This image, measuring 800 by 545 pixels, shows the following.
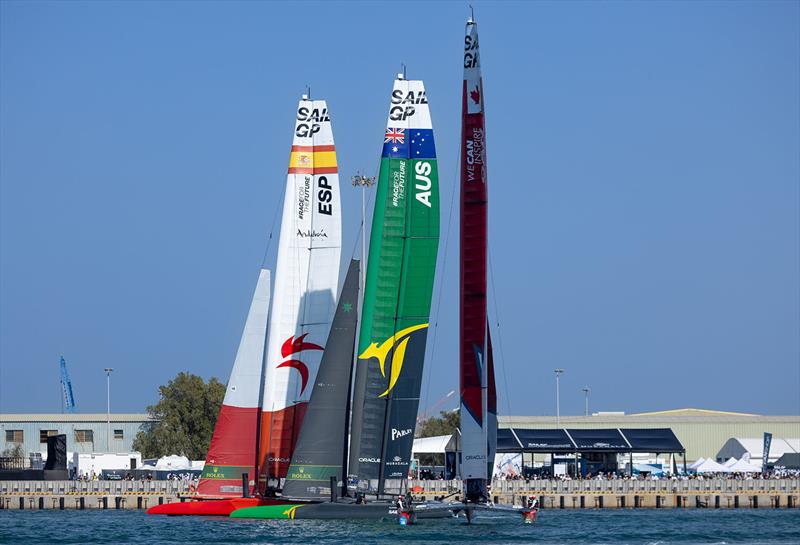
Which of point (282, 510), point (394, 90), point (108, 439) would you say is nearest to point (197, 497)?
point (282, 510)

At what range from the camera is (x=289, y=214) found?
188 feet

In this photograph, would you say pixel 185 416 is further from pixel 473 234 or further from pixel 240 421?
pixel 473 234

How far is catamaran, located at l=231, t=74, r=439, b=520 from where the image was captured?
5231 centimetres

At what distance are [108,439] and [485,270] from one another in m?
68.1

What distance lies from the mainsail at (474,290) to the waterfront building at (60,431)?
65576mm

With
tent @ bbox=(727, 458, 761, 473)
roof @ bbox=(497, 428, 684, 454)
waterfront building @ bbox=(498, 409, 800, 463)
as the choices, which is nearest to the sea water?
roof @ bbox=(497, 428, 684, 454)

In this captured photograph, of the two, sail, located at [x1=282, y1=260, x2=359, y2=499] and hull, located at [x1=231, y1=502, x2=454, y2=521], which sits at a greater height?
sail, located at [x1=282, y1=260, x2=359, y2=499]

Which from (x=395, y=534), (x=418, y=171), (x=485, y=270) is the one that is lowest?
(x=395, y=534)

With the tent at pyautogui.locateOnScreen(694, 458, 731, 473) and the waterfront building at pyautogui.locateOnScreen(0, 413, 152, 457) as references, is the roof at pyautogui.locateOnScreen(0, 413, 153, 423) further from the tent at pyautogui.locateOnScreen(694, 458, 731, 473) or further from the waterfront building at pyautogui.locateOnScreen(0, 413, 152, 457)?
the tent at pyautogui.locateOnScreen(694, 458, 731, 473)

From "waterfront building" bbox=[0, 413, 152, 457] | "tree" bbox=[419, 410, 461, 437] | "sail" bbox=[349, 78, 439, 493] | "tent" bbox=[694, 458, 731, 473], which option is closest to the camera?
"sail" bbox=[349, 78, 439, 493]

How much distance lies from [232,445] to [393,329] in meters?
8.81

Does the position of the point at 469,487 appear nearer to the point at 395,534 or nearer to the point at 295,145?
the point at 395,534

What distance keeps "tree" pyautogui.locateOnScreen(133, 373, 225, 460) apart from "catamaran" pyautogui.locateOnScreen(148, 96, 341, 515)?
1892 inches

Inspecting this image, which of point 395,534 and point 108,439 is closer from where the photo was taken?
point 395,534
